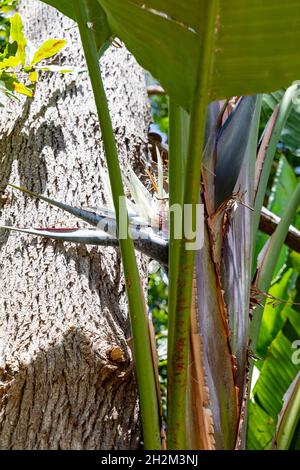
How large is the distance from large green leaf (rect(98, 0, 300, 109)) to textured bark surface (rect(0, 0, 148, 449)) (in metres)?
0.36

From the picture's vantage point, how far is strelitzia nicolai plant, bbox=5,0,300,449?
0.78 metres

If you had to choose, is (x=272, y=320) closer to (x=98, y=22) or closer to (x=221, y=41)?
(x=98, y=22)

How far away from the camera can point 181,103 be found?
82 cm

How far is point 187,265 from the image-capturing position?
0.79 meters

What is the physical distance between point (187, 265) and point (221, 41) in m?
0.26

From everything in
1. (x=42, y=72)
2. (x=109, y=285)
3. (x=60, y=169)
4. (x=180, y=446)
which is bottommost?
(x=180, y=446)

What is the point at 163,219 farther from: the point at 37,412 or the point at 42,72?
the point at 42,72

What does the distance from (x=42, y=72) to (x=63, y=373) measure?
0.83 metres

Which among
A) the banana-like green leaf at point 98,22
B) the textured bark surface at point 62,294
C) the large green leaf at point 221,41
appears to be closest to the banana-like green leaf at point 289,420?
the textured bark surface at point 62,294

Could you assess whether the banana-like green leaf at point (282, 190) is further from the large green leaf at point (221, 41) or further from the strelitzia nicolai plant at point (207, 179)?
the large green leaf at point (221, 41)

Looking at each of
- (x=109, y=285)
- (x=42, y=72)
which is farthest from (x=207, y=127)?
(x=42, y=72)

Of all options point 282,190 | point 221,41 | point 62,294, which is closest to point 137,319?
point 62,294

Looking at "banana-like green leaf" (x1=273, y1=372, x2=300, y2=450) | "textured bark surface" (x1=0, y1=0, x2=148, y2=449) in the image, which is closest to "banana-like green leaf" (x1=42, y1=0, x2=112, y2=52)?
"textured bark surface" (x1=0, y1=0, x2=148, y2=449)

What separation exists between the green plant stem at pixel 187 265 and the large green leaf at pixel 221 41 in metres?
0.01
